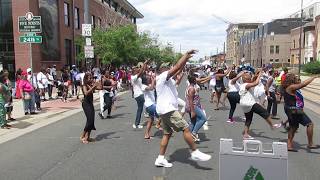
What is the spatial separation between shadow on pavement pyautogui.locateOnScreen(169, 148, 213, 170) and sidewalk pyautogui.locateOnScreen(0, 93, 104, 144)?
4294 mm

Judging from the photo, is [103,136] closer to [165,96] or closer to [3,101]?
[3,101]

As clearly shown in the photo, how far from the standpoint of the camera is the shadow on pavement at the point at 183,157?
719 cm

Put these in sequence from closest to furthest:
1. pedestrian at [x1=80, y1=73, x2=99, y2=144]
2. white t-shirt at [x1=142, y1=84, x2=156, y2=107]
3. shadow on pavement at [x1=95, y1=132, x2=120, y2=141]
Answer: pedestrian at [x1=80, y1=73, x2=99, y2=144]
shadow on pavement at [x1=95, y1=132, x2=120, y2=141]
white t-shirt at [x1=142, y1=84, x2=156, y2=107]

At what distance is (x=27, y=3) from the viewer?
2734cm

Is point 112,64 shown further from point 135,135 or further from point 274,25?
point 274,25

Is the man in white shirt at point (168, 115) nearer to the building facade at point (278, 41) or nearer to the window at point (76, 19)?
the window at point (76, 19)

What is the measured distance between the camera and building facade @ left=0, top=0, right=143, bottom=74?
91.7 ft

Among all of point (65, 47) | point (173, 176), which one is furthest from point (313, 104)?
point (65, 47)

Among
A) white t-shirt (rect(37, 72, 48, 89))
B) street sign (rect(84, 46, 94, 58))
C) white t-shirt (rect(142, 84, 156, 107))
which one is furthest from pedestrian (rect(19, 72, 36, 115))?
street sign (rect(84, 46, 94, 58))

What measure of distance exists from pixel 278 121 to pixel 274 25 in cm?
8930

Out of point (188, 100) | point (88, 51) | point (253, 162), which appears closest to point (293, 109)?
point (188, 100)

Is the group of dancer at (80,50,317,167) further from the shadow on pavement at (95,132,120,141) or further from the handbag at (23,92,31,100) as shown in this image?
the handbag at (23,92,31,100)

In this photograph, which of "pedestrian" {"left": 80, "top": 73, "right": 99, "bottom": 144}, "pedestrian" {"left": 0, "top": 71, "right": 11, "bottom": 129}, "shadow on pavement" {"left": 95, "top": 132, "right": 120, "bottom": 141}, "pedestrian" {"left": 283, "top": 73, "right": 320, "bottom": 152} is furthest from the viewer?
"pedestrian" {"left": 0, "top": 71, "right": 11, "bottom": 129}

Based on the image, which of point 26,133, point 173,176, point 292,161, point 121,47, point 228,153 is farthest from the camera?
point 121,47
